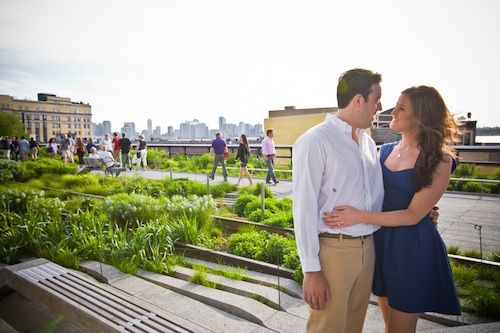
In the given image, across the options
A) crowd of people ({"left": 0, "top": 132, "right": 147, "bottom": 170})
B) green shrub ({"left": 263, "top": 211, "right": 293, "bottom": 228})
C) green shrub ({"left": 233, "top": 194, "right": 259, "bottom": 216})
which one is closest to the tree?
crowd of people ({"left": 0, "top": 132, "right": 147, "bottom": 170})

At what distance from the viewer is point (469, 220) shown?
686 centimetres

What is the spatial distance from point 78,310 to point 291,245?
293cm

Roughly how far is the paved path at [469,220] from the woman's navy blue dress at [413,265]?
2457 millimetres

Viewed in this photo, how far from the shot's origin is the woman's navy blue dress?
6.87 feet

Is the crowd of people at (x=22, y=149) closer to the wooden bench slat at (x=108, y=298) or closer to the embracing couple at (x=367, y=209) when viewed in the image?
the wooden bench slat at (x=108, y=298)

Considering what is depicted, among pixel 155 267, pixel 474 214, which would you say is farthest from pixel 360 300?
pixel 474 214

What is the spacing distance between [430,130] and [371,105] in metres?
0.38

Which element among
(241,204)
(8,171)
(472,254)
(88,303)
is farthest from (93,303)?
(8,171)

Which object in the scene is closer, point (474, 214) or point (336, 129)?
point (336, 129)

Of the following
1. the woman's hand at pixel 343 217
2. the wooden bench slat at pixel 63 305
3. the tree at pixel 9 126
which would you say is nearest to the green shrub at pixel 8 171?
the wooden bench slat at pixel 63 305

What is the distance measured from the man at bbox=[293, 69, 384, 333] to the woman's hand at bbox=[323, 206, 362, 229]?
59 millimetres

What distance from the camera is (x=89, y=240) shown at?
16.5 feet

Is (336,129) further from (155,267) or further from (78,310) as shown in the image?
(155,267)

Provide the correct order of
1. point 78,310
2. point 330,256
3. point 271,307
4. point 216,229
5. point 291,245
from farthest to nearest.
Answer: point 216,229
point 291,245
point 271,307
point 78,310
point 330,256
